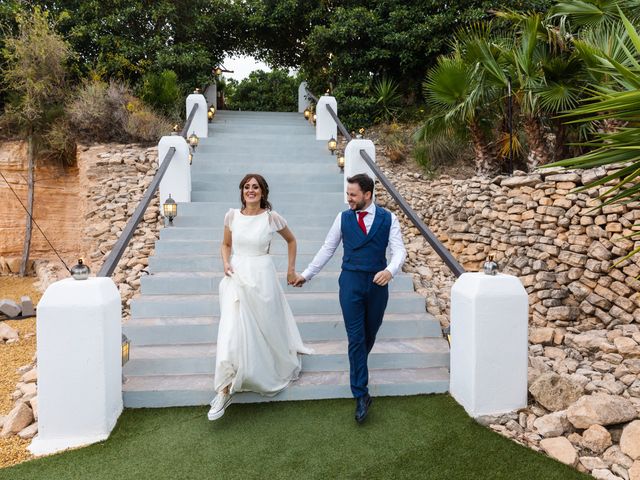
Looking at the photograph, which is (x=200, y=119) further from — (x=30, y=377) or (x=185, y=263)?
(x=30, y=377)

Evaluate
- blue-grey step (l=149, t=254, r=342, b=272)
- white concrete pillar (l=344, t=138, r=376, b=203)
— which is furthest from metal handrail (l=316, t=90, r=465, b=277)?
blue-grey step (l=149, t=254, r=342, b=272)

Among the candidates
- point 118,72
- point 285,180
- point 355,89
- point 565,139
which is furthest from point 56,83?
point 565,139

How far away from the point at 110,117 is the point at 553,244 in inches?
316

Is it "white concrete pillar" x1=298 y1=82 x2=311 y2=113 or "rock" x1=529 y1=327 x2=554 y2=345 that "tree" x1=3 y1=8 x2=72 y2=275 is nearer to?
"white concrete pillar" x1=298 y1=82 x2=311 y2=113

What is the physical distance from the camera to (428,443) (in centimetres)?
272

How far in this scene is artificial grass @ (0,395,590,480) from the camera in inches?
95.7

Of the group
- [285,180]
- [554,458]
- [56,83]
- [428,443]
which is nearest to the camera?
[554,458]

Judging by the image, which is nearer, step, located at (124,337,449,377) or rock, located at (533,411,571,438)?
rock, located at (533,411,571,438)

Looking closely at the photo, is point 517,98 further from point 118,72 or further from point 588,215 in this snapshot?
point 118,72

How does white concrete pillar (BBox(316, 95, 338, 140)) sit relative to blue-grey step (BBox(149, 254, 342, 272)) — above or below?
above

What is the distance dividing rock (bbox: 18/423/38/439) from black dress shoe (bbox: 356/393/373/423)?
2178mm

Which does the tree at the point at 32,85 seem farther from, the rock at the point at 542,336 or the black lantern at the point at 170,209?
the rock at the point at 542,336

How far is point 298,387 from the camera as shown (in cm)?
325

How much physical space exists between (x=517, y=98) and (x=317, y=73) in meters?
6.18
